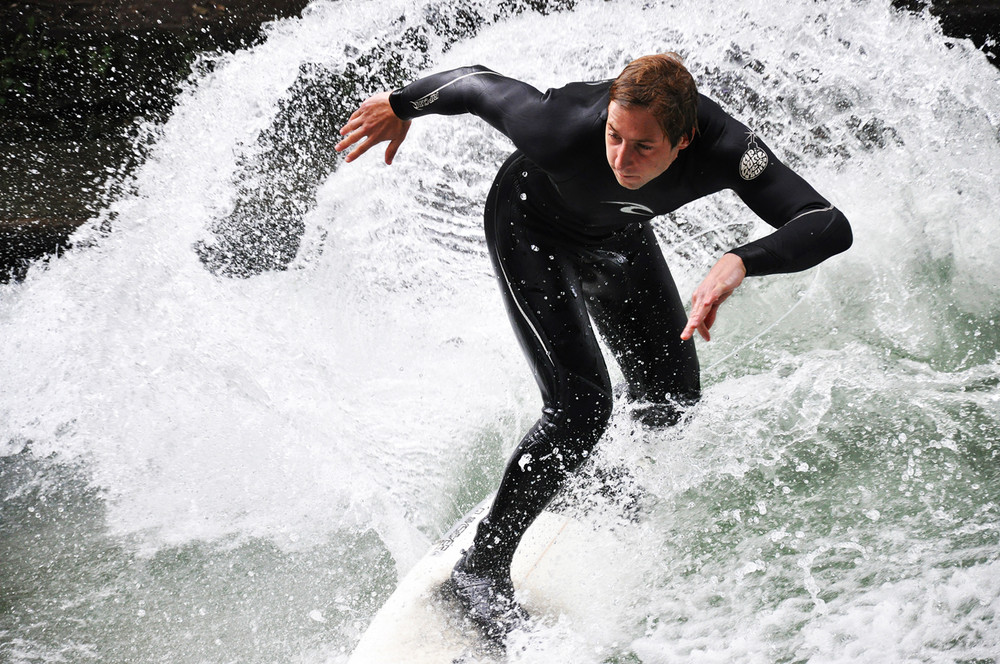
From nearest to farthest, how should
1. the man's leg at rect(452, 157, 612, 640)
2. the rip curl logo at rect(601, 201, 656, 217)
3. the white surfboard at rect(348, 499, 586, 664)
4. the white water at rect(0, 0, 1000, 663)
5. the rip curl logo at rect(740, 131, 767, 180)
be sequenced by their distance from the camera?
the rip curl logo at rect(740, 131, 767, 180)
the rip curl logo at rect(601, 201, 656, 217)
the man's leg at rect(452, 157, 612, 640)
the white surfboard at rect(348, 499, 586, 664)
the white water at rect(0, 0, 1000, 663)

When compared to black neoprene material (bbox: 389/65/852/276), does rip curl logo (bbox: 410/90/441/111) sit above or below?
above

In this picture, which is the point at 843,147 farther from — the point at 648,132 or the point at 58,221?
the point at 58,221

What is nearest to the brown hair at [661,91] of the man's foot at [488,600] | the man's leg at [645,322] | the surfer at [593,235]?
the surfer at [593,235]

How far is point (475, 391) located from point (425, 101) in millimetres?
1677

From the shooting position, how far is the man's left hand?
1806 mm

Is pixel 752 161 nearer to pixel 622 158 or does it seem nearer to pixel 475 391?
pixel 622 158

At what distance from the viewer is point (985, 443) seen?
11.0ft

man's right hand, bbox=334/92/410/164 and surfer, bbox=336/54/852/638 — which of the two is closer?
surfer, bbox=336/54/852/638

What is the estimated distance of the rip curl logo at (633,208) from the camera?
88.5 inches

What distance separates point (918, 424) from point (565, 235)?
1.93 meters

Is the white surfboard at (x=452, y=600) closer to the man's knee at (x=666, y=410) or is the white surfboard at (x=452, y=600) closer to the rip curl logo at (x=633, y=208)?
the man's knee at (x=666, y=410)

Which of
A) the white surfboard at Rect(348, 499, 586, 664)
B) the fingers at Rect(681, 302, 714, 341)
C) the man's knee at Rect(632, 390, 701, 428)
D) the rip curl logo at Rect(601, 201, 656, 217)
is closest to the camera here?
the fingers at Rect(681, 302, 714, 341)

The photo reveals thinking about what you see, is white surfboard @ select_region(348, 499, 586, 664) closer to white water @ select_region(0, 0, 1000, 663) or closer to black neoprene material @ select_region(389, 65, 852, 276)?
white water @ select_region(0, 0, 1000, 663)

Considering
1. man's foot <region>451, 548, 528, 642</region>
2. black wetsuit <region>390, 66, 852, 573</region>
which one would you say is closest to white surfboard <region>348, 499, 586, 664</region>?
man's foot <region>451, 548, 528, 642</region>
